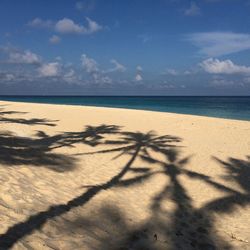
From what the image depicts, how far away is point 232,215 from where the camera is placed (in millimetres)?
7656

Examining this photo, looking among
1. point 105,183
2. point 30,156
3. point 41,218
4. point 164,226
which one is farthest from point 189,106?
point 41,218

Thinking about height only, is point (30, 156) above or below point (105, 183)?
above

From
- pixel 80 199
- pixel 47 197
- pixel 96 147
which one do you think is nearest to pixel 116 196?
pixel 80 199

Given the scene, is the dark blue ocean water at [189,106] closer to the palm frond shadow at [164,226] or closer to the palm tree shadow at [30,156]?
the palm tree shadow at [30,156]

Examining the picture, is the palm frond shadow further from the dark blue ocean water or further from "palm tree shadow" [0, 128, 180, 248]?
the dark blue ocean water

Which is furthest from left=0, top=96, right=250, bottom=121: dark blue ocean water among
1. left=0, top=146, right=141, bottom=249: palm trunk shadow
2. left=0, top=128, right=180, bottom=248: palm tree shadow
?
left=0, top=146, right=141, bottom=249: palm trunk shadow

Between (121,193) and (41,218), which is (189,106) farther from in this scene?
(41,218)

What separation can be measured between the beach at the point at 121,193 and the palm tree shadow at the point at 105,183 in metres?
0.02

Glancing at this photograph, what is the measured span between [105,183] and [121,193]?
74 centimetres

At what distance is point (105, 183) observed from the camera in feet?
29.2

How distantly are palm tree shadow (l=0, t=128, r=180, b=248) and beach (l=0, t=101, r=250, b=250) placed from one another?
2 cm

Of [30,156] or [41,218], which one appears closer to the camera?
[41,218]

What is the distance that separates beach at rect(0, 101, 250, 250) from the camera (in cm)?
569

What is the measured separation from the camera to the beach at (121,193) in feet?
18.7
